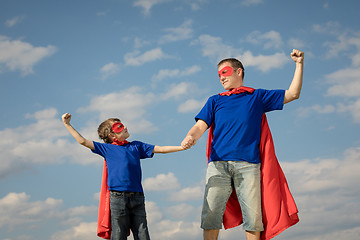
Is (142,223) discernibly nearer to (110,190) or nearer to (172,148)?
(110,190)

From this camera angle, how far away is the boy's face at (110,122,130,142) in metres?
5.67

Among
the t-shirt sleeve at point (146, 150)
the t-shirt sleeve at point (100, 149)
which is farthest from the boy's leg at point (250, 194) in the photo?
the t-shirt sleeve at point (100, 149)

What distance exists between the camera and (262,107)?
4.79 metres

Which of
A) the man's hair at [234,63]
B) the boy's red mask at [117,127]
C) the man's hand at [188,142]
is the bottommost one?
the man's hand at [188,142]

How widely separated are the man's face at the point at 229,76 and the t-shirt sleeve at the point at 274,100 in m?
0.37

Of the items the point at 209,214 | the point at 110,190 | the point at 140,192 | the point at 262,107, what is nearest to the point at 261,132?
the point at 262,107

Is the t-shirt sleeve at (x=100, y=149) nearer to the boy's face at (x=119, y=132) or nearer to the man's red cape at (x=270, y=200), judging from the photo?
the boy's face at (x=119, y=132)

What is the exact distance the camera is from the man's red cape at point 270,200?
4512 millimetres

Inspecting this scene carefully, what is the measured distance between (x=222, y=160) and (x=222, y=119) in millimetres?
495

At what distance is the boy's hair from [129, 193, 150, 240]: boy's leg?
1.04m

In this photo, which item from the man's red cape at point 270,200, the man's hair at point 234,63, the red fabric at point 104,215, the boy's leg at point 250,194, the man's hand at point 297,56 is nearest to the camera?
the boy's leg at point 250,194

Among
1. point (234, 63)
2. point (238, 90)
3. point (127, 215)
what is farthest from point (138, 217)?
point (234, 63)

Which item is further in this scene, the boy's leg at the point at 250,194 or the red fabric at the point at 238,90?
the red fabric at the point at 238,90

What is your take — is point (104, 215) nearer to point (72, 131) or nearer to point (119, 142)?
point (119, 142)
